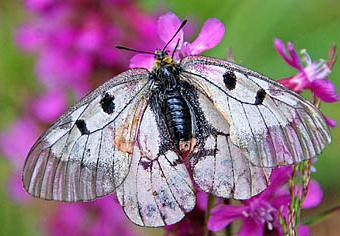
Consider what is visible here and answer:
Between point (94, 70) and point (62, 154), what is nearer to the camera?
point (62, 154)

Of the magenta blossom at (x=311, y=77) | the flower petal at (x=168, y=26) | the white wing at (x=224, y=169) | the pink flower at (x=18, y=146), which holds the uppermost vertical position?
the pink flower at (x=18, y=146)

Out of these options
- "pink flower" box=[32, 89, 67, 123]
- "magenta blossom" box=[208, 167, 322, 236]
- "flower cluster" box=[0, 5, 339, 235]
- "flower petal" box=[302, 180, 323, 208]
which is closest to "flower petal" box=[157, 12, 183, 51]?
"magenta blossom" box=[208, 167, 322, 236]

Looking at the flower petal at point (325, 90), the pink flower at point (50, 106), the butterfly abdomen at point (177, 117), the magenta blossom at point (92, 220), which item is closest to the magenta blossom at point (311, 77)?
the flower petal at point (325, 90)

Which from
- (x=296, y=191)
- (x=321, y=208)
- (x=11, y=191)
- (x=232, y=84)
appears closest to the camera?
(x=232, y=84)

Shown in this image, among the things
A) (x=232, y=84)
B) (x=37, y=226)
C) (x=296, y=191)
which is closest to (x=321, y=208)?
(x=37, y=226)

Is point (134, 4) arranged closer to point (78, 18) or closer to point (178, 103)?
point (78, 18)

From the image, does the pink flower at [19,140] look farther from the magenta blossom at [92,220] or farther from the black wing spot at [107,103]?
the black wing spot at [107,103]

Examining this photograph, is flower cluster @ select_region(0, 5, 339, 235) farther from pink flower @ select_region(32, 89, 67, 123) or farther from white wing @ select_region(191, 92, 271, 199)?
white wing @ select_region(191, 92, 271, 199)
